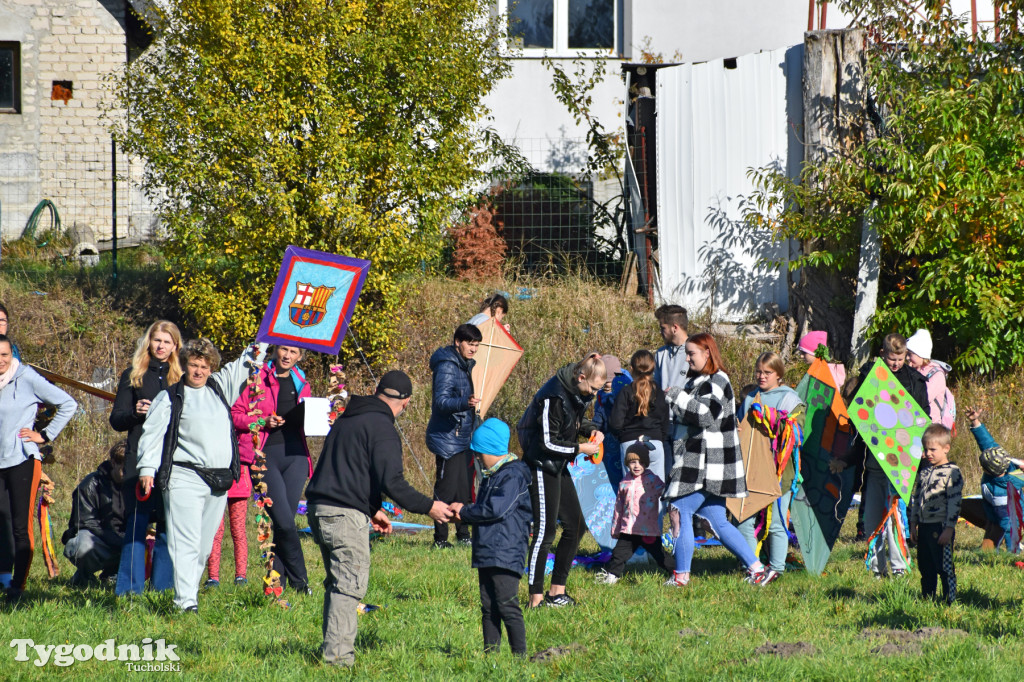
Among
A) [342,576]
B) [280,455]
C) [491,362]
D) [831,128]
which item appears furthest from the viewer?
[831,128]

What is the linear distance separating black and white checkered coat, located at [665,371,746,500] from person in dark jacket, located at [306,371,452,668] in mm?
2385

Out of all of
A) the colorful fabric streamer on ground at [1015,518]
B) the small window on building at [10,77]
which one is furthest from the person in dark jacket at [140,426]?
the small window on building at [10,77]

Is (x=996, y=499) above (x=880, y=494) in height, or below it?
below

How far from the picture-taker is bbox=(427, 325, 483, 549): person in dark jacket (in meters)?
8.09

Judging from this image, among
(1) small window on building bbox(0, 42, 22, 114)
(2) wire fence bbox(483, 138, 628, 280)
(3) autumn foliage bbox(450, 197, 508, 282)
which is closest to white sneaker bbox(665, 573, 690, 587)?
(3) autumn foliage bbox(450, 197, 508, 282)

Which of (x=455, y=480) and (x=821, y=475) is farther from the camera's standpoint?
(x=455, y=480)

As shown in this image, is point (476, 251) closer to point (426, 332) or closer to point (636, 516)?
point (426, 332)

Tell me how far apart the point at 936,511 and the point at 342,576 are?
3451 mm

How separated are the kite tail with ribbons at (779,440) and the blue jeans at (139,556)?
3935 mm

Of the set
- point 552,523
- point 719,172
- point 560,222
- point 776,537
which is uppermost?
point 719,172

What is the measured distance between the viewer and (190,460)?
20.4 feet

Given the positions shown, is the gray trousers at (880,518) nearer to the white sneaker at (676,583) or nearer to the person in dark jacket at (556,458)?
the white sneaker at (676,583)

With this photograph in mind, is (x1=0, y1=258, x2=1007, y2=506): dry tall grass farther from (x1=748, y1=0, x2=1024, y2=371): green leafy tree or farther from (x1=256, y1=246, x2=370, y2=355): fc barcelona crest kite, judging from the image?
(x1=256, y1=246, x2=370, y2=355): fc barcelona crest kite

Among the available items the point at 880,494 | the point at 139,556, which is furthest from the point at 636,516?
the point at 139,556
